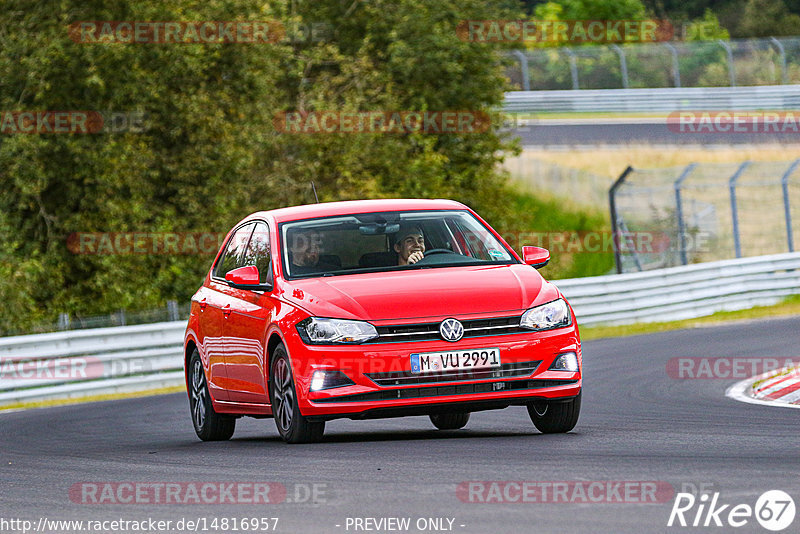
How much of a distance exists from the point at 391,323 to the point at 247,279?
1416mm

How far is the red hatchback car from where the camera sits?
355 inches

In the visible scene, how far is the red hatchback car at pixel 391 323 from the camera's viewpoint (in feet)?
29.6

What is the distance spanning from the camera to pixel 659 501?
6.48m

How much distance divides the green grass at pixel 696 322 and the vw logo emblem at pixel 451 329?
13.7m

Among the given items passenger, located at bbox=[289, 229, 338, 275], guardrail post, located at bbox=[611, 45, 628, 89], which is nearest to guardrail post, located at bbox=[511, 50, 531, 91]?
guardrail post, located at bbox=[611, 45, 628, 89]

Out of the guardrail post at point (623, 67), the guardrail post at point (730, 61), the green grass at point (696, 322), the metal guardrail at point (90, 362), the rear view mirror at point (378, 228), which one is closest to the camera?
the rear view mirror at point (378, 228)

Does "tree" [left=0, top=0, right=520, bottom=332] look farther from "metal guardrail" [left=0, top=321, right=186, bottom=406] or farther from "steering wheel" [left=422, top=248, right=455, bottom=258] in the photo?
"steering wheel" [left=422, top=248, right=455, bottom=258]

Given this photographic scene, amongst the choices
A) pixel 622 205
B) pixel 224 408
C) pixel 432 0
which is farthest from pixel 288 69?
pixel 224 408

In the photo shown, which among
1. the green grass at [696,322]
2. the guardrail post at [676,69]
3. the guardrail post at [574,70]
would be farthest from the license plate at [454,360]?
the guardrail post at [574,70]

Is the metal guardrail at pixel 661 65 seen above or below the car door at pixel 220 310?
above

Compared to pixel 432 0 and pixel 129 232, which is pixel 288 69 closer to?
pixel 432 0

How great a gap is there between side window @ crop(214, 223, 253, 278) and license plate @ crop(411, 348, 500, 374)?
2.43 meters

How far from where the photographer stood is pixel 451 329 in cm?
899

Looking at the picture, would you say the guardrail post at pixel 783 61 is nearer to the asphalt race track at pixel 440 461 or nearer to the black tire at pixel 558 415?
the asphalt race track at pixel 440 461
